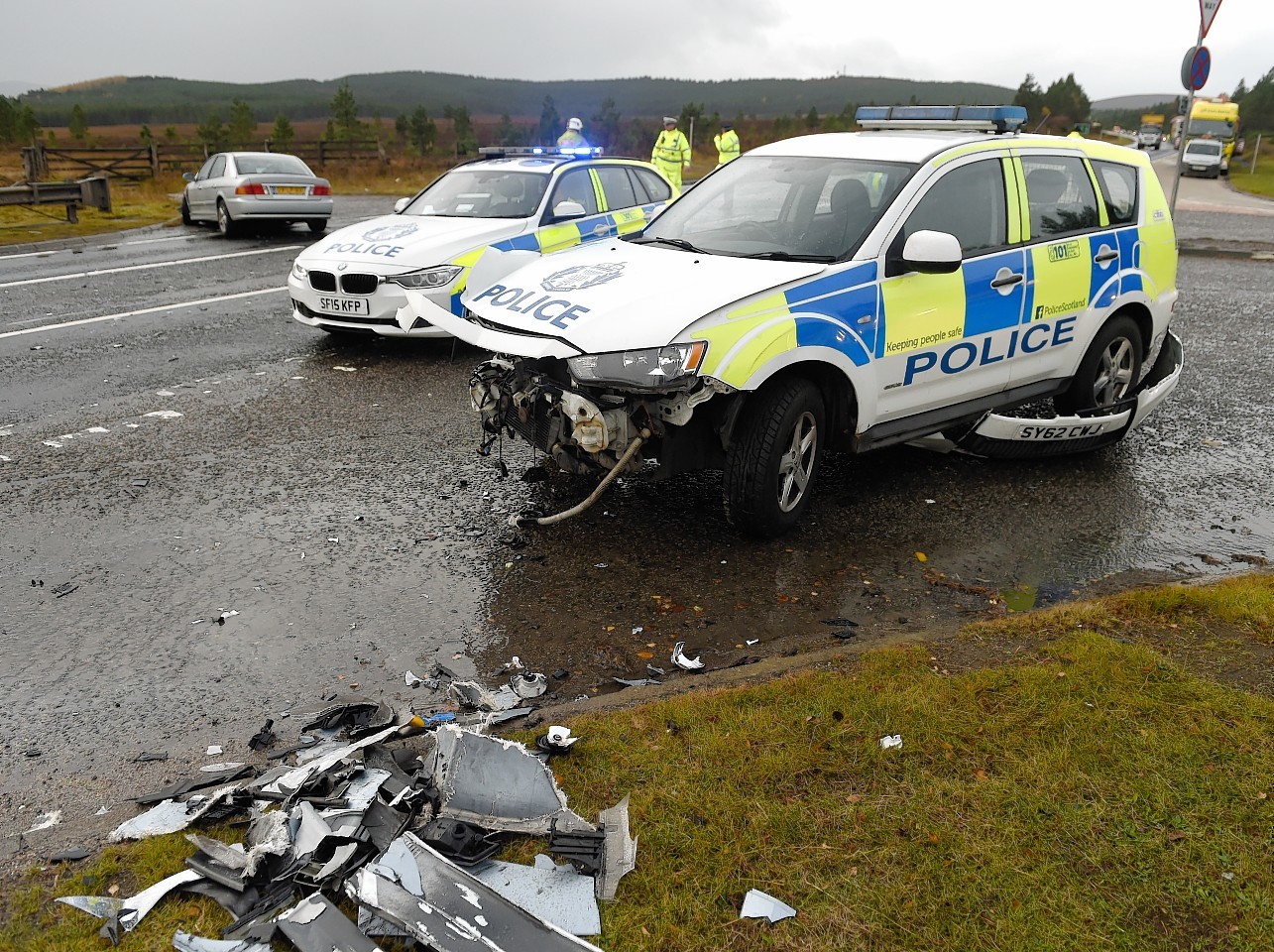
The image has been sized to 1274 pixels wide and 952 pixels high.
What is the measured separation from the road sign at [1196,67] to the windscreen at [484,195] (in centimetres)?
1017

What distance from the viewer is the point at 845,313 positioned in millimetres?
5035

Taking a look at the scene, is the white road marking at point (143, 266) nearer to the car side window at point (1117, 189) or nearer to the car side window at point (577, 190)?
the car side window at point (577, 190)

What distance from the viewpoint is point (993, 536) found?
17.8 feet

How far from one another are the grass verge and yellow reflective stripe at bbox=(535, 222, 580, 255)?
637 cm

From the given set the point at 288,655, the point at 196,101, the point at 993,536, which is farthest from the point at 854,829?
the point at 196,101

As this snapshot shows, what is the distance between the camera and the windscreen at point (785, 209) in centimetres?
538

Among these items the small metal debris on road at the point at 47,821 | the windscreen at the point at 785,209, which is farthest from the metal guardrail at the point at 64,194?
the small metal debris on road at the point at 47,821

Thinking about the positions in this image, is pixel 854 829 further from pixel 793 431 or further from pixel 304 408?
pixel 304 408

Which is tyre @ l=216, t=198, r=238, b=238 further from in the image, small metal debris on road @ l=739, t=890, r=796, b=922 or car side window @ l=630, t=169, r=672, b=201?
small metal debris on road @ l=739, t=890, r=796, b=922

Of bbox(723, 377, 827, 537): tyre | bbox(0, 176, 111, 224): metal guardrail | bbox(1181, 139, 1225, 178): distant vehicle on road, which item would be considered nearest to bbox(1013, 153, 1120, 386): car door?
bbox(723, 377, 827, 537): tyre

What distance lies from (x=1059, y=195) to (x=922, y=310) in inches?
63.4

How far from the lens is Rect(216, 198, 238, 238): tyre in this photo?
17.7 m

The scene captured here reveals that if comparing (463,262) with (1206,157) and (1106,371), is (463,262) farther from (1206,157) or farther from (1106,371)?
(1206,157)

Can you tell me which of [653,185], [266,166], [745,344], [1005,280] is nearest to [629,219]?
[653,185]
